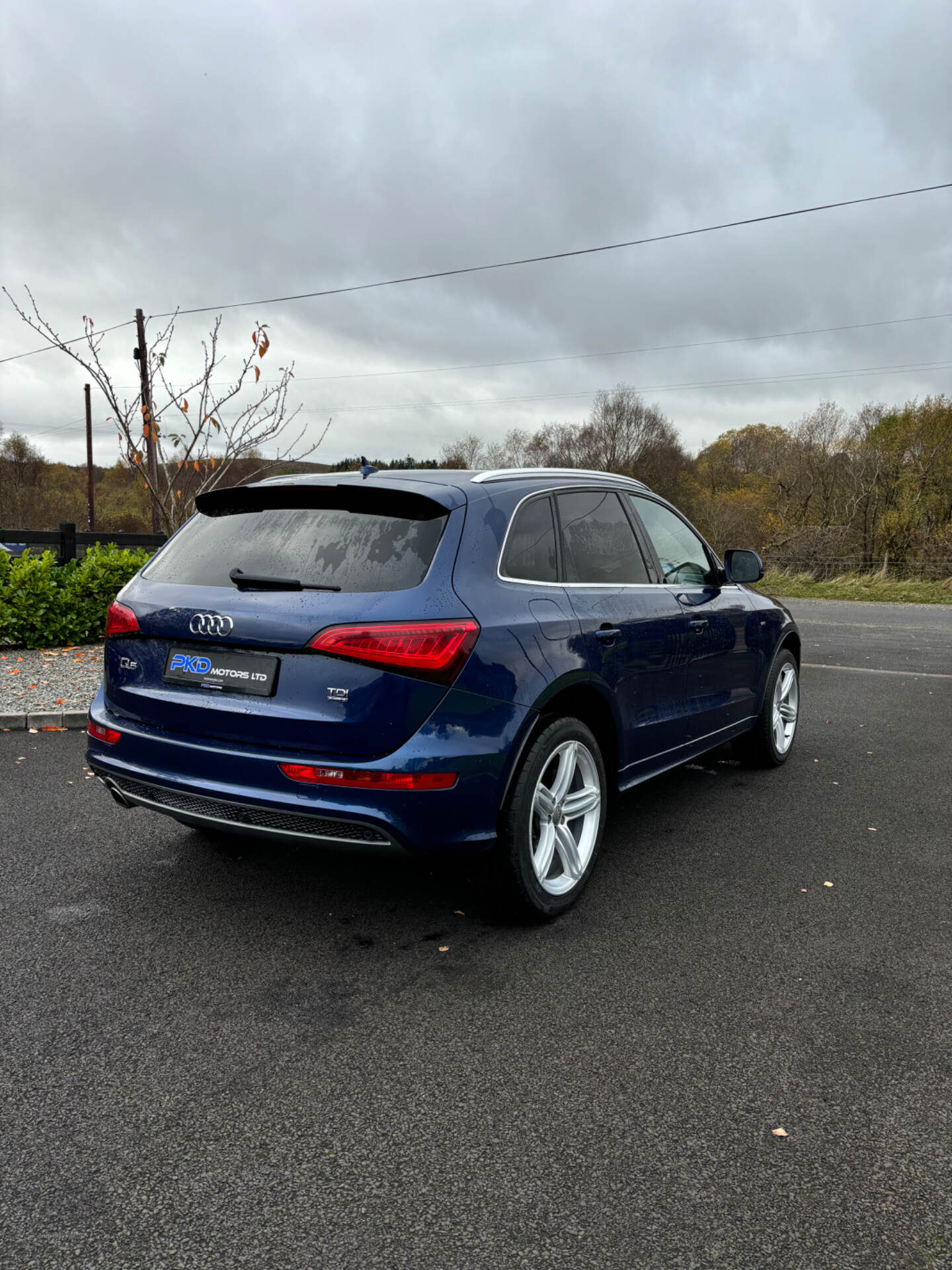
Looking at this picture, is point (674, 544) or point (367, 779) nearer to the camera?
point (367, 779)

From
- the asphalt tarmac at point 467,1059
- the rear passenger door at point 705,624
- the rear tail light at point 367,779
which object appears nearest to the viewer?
the asphalt tarmac at point 467,1059

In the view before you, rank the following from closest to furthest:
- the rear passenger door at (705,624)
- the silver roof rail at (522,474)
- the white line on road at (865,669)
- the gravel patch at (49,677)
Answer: the silver roof rail at (522,474) → the rear passenger door at (705,624) → the gravel patch at (49,677) → the white line on road at (865,669)

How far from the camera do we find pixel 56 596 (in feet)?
34.5

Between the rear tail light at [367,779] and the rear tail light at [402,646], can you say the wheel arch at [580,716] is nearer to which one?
the rear tail light at [367,779]

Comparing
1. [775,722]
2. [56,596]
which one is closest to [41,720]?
[56,596]

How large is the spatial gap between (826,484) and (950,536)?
7.30 meters

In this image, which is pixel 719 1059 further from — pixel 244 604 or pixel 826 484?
pixel 826 484

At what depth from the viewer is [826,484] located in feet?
117

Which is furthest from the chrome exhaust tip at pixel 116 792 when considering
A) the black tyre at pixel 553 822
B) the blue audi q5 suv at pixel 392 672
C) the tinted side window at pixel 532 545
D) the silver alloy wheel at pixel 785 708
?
the silver alloy wheel at pixel 785 708

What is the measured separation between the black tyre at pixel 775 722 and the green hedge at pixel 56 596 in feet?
24.0

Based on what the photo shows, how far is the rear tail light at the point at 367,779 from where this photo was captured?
9.96ft

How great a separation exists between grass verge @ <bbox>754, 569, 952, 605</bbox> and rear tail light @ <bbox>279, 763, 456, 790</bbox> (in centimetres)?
2267

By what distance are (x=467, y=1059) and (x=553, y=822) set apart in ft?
3.79

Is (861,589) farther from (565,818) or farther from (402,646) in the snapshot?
(402,646)
